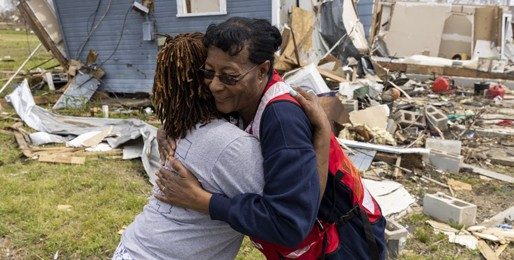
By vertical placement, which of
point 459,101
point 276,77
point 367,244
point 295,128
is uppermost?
point 276,77

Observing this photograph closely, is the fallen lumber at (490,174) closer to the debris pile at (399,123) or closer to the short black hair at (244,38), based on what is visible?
the debris pile at (399,123)

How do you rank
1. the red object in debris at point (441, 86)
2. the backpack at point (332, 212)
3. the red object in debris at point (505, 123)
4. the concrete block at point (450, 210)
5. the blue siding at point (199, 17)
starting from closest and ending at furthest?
the backpack at point (332, 212), the concrete block at point (450, 210), the red object in debris at point (505, 123), the blue siding at point (199, 17), the red object in debris at point (441, 86)

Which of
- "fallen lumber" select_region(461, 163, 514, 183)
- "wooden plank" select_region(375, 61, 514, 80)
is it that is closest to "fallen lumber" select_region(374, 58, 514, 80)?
"wooden plank" select_region(375, 61, 514, 80)

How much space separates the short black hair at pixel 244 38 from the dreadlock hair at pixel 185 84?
0.22ft

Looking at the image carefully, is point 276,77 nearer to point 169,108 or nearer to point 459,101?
point 169,108

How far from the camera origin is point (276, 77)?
1579 mm

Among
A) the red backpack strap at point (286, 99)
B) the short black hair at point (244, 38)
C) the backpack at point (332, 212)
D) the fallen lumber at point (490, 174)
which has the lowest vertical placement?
the fallen lumber at point (490, 174)

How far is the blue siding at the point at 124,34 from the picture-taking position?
37.0 ft

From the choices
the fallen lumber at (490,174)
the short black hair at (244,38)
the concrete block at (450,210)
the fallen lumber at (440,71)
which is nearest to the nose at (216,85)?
the short black hair at (244,38)

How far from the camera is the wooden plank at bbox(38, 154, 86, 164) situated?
6.50 metres

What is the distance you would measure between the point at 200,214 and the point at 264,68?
57cm

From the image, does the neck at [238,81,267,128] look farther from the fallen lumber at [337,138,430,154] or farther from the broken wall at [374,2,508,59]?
the broken wall at [374,2,508,59]

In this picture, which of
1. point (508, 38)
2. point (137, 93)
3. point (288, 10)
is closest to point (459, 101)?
point (288, 10)

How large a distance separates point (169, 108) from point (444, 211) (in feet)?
14.3
